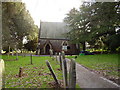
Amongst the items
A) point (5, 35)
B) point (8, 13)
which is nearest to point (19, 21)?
point (8, 13)

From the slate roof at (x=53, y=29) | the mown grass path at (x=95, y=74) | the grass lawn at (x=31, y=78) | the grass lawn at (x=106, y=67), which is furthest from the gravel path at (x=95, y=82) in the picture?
the slate roof at (x=53, y=29)

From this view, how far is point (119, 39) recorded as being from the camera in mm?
9875

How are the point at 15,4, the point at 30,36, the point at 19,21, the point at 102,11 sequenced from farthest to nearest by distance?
the point at 30,36, the point at 19,21, the point at 15,4, the point at 102,11

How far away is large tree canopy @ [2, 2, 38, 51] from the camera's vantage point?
10.5 m

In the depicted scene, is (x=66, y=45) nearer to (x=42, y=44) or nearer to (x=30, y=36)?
(x=42, y=44)

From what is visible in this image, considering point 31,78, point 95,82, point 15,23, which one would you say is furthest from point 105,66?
point 15,23

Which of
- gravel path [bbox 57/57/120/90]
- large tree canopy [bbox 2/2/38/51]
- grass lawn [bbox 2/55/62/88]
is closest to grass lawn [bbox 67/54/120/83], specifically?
gravel path [bbox 57/57/120/90]

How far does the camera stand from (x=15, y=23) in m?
12.8

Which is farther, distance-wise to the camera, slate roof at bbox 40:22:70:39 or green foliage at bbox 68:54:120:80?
slate roof at bbox 40:22:70:39

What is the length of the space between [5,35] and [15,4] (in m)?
3.41

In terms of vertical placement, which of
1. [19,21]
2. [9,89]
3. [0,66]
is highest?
[19,21]

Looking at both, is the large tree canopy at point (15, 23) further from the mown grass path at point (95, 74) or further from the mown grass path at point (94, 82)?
the mown grass path at point (94, 82)

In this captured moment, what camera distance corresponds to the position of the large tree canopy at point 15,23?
10547 mm

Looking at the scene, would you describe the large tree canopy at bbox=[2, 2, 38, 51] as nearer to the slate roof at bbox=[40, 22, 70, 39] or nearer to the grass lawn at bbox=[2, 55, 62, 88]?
the slate roof at bbox=[40, 22, 70, 39]
